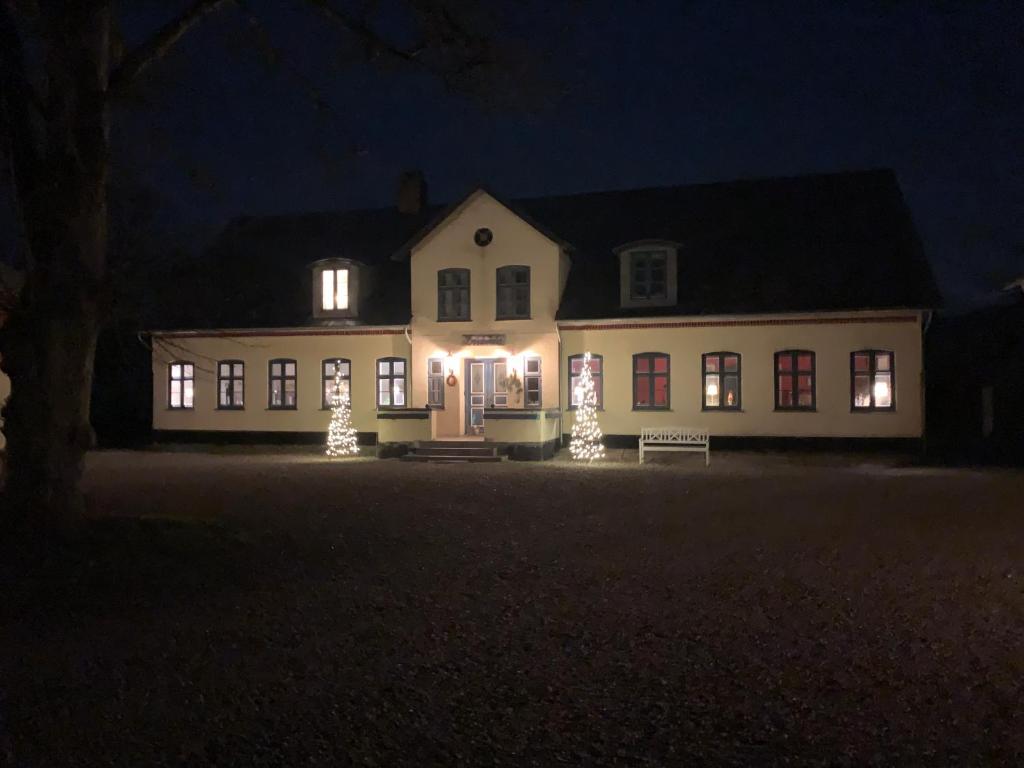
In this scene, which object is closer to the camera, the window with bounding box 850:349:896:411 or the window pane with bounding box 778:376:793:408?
the window with bounding box 850:349:896:411

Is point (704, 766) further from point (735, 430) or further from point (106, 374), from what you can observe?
point (106, 374)

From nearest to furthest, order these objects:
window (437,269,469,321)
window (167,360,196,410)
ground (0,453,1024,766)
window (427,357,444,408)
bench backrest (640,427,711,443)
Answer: ground (0,453,1024,766) < bench backrest (640,427,711,443) < window (437,269,469,321) < window (427,357,444,408) < window (167,360,196,410)

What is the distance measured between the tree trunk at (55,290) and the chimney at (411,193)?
20.0m

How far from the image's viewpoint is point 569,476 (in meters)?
17.5

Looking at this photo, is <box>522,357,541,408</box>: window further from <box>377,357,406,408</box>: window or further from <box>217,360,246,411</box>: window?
<box>217,360,246,411</box>: window

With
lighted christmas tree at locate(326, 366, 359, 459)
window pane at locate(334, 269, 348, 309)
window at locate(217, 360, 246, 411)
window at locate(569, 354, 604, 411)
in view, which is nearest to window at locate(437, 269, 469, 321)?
window at locate(569, 354, 604, 411)

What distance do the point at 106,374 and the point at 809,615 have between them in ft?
97.8

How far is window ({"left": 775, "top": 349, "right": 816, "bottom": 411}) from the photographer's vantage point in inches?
877

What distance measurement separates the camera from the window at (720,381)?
2284 centimetres

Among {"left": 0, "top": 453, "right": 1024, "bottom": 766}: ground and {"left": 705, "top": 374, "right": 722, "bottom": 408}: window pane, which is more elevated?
{"left": 705, "top": 374, "right": 722, "bottom": 408}: window pane

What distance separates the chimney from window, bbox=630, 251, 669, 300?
8404 mm

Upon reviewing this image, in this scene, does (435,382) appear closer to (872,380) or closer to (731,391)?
(731,391)

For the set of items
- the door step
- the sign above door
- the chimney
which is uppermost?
the chimney

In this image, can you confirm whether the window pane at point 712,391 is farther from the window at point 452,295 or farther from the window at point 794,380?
the window at point 452,295
